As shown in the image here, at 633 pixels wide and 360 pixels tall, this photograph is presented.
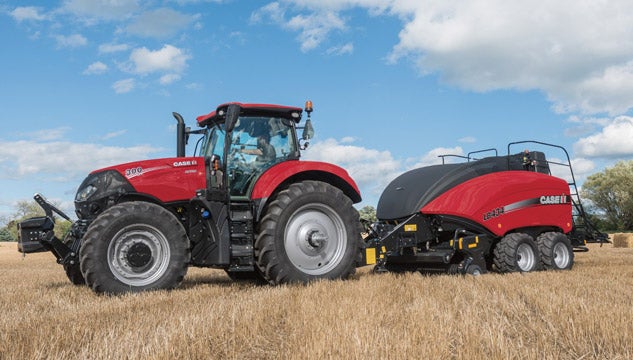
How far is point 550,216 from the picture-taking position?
962 centimetres

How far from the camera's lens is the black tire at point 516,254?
28.2 feet

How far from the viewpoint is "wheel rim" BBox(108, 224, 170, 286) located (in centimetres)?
587

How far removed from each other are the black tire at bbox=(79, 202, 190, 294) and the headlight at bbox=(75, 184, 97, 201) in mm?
608

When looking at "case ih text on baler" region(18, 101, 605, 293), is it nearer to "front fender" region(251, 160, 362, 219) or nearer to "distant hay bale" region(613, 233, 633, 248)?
"front fender" region(251, 160, 362, 219)

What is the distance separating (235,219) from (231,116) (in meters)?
1.17

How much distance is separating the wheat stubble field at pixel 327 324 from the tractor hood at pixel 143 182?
44.1 inches

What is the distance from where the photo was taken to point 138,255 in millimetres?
5973

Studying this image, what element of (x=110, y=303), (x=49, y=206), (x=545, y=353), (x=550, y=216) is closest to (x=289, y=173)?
(x=110, y=303)

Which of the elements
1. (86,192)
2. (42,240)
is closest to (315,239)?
(86,192)

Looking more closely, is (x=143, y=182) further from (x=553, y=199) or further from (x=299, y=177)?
(x=553, y=199)

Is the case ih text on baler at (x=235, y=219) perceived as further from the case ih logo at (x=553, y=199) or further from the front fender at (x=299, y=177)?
the case ih logo at (x=553, y=199)

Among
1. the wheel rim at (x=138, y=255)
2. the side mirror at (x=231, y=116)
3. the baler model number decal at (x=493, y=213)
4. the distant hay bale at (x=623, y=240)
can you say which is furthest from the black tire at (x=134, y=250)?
the distant hay bale at (x=623, y=240)

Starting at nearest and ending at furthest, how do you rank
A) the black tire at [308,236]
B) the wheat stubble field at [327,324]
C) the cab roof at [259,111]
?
the wheat stubble field at [327,324] → the black tire at [308,236] → the cab roof at [259,111]

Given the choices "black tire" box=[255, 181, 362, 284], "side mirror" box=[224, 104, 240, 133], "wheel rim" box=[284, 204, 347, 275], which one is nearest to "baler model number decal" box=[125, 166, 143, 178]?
"side mirror" box=[224, 104, 240, 133]
